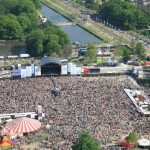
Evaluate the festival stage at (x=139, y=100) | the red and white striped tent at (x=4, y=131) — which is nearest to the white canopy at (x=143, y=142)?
the festival stage at (x=139, y=100)

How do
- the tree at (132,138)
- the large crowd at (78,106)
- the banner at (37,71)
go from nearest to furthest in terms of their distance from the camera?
the tree at (132,138) → the large crowd at (78,106) → the banner at (37,71)

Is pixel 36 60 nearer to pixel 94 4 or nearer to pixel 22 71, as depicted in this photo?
pixel 22 71

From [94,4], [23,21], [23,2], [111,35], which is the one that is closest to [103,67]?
[111,35]

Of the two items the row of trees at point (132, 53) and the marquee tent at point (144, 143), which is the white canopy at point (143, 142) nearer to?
the marquee tent at point (144, 143)

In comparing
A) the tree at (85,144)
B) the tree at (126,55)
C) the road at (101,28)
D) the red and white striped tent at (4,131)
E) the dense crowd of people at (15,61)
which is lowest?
the dense crowd of people at (15,61)

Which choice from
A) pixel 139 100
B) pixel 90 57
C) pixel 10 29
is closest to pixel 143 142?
pixel 139 100

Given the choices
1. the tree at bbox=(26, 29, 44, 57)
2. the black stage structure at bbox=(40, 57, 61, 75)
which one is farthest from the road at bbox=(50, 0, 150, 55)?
the black stage structure at bbox=(40, 57, 61, 75)
